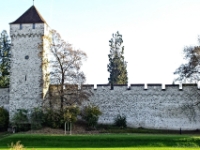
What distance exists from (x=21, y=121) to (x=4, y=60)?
1759 centimetres

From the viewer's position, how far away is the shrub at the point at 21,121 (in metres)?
33.5

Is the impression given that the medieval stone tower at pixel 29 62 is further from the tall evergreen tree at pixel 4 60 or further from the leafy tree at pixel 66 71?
the tall evergreen tree at pixel 4 60

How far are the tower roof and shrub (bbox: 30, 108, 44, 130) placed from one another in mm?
7652

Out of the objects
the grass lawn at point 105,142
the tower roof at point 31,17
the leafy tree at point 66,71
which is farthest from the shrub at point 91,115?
the tower roof at point 31,17

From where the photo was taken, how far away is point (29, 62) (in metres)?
35.0

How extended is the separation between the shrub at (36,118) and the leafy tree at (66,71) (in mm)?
1652

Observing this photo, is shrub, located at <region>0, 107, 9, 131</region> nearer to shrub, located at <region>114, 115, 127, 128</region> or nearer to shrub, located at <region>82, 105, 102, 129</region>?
shrub, located at <region>82, 105, 102, 129</region>

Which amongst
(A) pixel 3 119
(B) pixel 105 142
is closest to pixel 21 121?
(A) pixel 3 119

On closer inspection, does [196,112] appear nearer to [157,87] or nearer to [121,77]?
[157,87]

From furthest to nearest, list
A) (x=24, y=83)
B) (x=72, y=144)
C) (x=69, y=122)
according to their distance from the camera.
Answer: (x=24, y=83) → (x=69, y=122) → (x=72, y=144)

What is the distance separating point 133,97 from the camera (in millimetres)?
35188

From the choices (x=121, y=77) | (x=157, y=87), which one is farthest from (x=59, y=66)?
(x=121, y=77)

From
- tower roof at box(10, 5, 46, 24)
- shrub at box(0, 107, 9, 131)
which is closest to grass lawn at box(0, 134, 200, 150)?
shrub at box(0, 107, 9, 131)

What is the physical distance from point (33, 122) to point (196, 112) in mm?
13362
